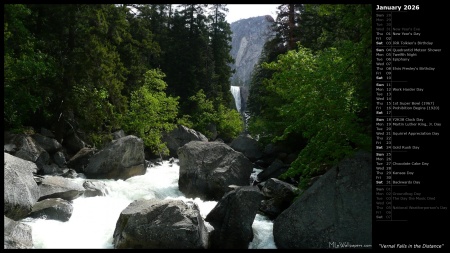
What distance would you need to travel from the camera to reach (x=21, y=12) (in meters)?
16.0

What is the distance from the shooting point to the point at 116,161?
58.2ft

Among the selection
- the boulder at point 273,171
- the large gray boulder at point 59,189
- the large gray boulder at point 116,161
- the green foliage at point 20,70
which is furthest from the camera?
the boulder at point 273,171

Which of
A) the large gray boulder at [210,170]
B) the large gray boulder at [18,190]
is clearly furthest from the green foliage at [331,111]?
the large gray boulder at [18,190]

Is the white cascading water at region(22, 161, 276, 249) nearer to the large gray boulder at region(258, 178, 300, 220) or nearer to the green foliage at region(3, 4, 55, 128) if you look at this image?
the large gray boulder at region(258, 178, 300, 220)

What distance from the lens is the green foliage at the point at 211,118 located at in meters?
36.3

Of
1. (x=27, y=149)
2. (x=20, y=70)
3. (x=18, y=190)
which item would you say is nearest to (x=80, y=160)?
(x=27, y=149)

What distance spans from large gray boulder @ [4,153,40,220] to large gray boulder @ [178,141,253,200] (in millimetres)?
7074

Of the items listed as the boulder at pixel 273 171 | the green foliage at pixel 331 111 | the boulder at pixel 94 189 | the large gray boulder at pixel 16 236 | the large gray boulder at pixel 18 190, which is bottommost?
the boulder at pixel 273 171

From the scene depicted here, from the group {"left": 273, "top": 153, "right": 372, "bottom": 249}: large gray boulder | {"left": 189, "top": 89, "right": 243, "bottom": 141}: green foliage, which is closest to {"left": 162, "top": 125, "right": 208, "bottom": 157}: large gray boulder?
{"left": 189, "top": 89, "right": 243, "bottom": 141}: green foliage

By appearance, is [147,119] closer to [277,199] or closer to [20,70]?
[20,70]

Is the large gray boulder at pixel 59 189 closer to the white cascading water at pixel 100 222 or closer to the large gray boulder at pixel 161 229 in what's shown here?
the white cascading water at pixel 100 222

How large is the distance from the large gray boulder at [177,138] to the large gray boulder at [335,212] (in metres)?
18.7

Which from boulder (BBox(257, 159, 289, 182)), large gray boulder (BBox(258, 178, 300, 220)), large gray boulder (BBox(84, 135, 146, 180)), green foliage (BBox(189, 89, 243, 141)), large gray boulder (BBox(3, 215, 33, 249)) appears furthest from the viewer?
green foliage (BBox(189, 89, 243, 141))

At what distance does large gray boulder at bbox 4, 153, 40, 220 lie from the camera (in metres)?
10.0
